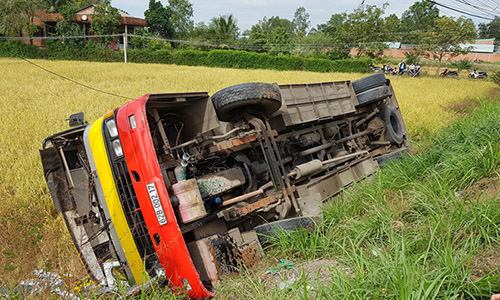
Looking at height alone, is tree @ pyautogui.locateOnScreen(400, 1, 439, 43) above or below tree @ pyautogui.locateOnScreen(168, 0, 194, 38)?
below

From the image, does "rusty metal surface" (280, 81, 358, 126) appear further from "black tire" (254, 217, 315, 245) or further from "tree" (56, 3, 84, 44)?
"tree" (56, 3, 84, 44)

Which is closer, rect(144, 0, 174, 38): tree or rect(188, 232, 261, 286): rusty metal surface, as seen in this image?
rect(188, 232, 261, 286): rusty metal surface

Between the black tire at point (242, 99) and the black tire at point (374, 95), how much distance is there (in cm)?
253

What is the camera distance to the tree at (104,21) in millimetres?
37656

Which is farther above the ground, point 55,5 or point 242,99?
point 55,5

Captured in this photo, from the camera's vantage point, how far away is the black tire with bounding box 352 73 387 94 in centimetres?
626

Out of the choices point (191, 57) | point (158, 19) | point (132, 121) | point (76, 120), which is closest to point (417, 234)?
point (132, 121)

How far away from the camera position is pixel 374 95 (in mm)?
6121

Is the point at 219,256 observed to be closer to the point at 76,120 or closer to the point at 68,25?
the point at 76,120

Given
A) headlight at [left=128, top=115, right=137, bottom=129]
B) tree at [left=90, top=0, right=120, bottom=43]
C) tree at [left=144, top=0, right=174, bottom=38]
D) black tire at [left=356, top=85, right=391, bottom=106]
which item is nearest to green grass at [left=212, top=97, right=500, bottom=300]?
black tire at [left=356, top=85, right=391, bottom=106]

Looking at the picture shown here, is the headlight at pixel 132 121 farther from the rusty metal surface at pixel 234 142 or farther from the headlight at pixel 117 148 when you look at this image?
the rusty metal surface at pixel 234 142

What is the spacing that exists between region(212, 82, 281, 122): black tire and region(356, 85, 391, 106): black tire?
8.28 ft

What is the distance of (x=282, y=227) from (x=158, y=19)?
54760 millimetres

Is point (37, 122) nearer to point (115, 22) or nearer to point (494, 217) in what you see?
point (494, 217)
